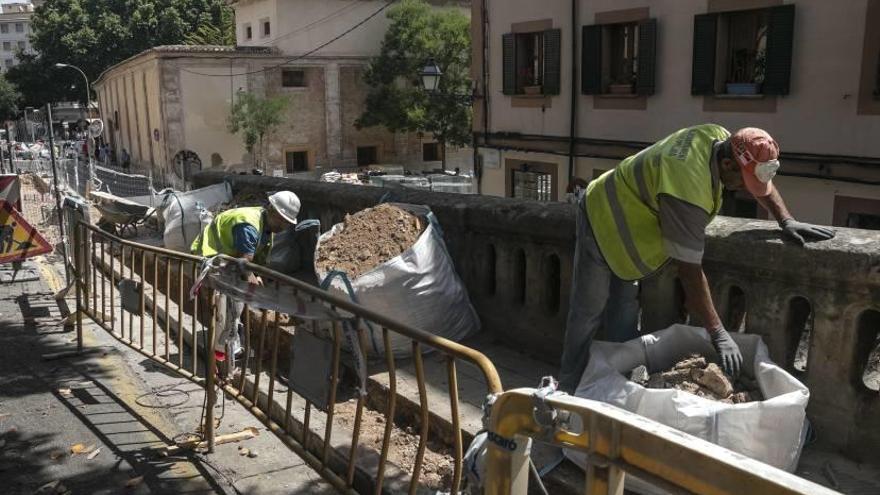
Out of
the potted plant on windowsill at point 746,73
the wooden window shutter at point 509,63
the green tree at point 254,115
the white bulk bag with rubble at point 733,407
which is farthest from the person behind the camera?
the green tree at point 254,115

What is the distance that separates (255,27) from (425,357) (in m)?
31.2

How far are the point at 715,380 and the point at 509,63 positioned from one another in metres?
14.6

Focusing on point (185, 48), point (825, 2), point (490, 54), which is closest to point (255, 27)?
point (185, 48)

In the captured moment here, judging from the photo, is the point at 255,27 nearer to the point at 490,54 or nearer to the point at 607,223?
the point at 490,54

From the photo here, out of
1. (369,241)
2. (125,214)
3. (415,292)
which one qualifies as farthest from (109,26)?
(415,292)

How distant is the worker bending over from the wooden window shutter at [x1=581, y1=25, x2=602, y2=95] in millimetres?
11460

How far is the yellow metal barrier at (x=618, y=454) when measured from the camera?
1.37 meters

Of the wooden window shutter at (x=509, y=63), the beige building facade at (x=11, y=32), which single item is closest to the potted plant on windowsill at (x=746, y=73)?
the wooden window shutter at (x=509, y=63)

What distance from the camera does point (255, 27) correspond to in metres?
33.1

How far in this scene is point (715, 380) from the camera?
311 centimetres

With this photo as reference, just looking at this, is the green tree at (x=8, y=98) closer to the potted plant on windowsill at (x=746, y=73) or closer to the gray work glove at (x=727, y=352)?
the potted plant on windowsill at (x=746, y=73)

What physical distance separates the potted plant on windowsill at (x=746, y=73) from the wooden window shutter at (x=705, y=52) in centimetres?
32

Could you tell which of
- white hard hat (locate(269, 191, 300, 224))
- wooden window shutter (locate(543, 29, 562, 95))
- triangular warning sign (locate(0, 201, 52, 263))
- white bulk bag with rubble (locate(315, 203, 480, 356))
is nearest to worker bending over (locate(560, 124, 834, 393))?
white bulk bag with rubble (locate(315, 203, 480, 356))

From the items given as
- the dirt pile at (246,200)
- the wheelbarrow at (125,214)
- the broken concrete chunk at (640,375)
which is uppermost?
the dirt pile at (246,200)
